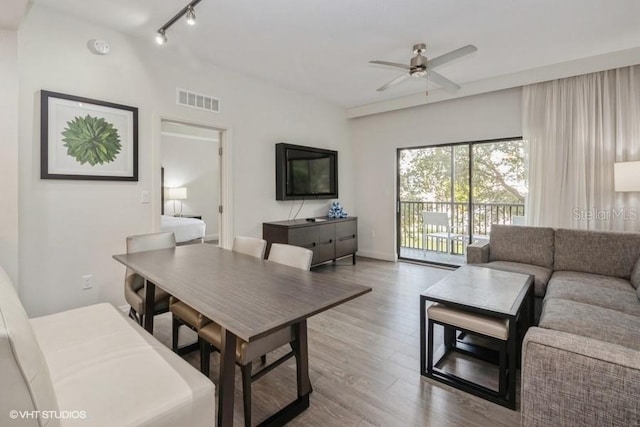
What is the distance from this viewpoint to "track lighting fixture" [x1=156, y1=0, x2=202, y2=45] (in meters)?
2.39

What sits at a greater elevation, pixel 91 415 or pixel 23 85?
pixel 23 85

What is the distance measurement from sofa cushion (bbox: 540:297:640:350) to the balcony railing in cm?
280

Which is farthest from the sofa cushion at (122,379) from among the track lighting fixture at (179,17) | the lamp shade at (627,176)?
the lamp shade at (627,176)

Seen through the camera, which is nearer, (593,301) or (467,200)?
Answer: (593,301)

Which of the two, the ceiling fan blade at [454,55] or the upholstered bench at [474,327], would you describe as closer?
the upholstered bench at [474,327]

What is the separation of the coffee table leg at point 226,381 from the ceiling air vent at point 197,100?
299cm

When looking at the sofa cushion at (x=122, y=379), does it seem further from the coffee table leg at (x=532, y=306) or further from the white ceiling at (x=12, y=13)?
the coffee table leg at (x=532, y=306)

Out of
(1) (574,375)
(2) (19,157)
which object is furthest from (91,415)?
(2) (19,157)

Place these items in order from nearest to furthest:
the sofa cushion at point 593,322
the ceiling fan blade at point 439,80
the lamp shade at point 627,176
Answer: the sofa cushion at point 593,322 → the lamp shade at point 627,176 → the ceiling fan blade at point 439,80

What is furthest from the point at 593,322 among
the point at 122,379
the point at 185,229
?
the point at 185,229

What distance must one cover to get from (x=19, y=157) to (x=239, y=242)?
74.5 inches

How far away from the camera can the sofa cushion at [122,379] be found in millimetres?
1046

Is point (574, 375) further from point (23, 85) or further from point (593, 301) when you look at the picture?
point (23, 85)

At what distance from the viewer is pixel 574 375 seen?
110cm
